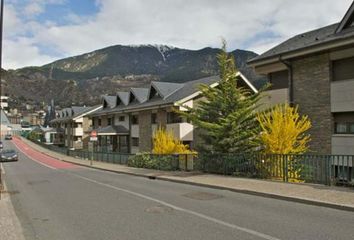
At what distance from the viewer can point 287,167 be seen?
644 inches

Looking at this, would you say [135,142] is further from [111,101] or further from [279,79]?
Answer: [279,79]

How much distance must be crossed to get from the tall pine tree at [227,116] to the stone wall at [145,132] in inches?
898

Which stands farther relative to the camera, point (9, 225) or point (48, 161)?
point (48, 161)

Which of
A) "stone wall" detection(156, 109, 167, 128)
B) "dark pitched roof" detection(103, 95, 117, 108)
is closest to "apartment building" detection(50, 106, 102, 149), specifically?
"dark pitched roof" detection(103, 95, 117, 108)

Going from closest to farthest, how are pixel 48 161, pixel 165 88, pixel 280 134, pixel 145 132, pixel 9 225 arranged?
pixel 9 225 < pixel 280 134 < pixel 165 88 < pixel 145 132 < pixel 48 161

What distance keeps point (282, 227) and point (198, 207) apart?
3410 millimetres

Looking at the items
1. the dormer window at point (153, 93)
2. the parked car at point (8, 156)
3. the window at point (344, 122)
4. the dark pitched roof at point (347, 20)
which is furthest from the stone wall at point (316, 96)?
the parked car at point (8, 156)

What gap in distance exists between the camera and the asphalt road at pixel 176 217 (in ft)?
27.6

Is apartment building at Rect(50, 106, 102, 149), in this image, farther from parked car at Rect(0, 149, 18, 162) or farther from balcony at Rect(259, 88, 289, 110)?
balcony at Rect(259, 88, 289, 110)

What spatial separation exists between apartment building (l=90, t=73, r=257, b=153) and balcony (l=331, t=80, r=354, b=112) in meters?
13.7

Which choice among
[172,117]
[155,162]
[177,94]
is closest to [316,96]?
[155,162]

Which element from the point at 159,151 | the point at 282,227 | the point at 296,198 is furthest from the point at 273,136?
the point at 159,151

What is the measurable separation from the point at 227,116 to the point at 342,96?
5149mm

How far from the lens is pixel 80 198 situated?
14.6m
